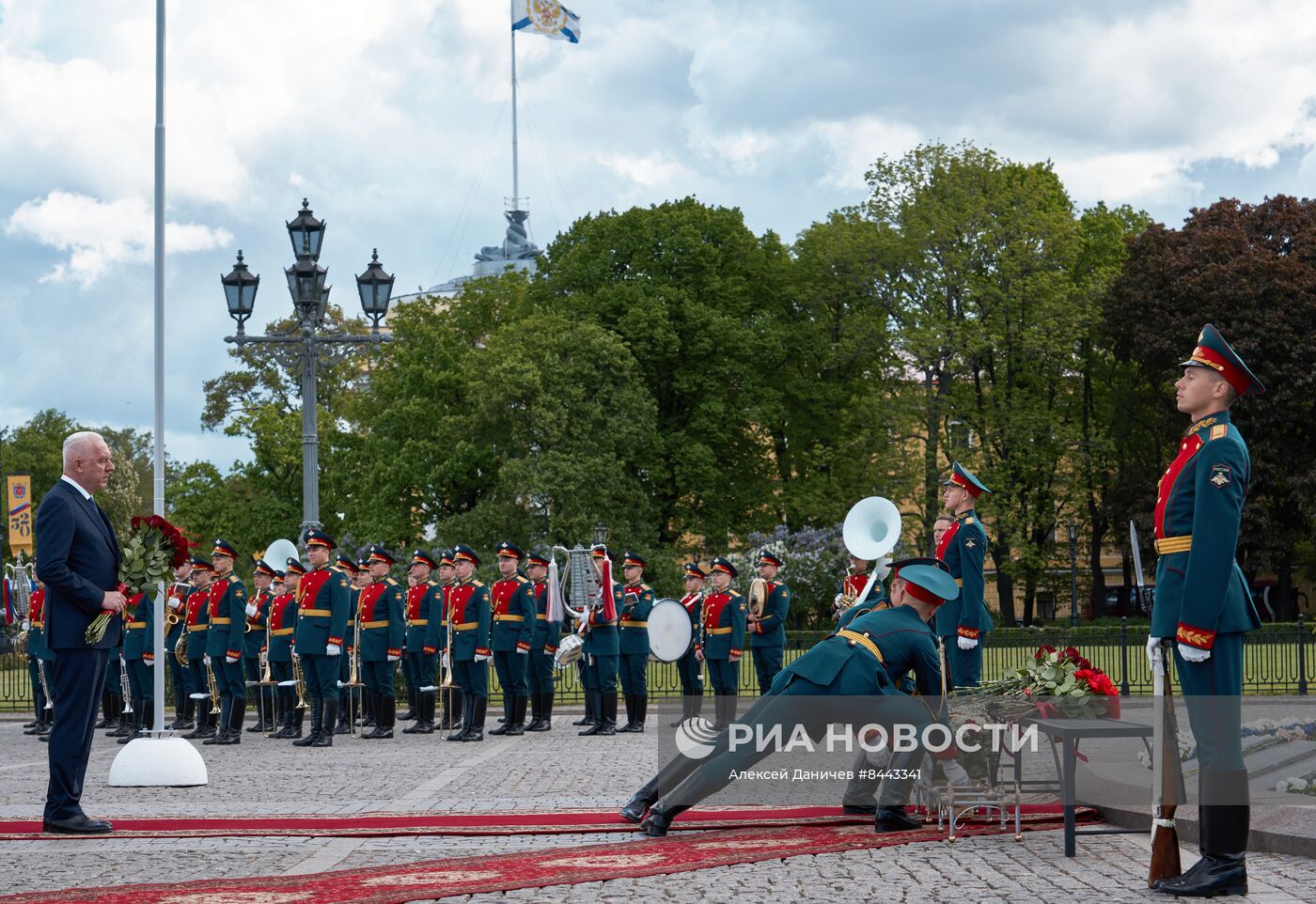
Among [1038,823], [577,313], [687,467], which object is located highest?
[577,313]

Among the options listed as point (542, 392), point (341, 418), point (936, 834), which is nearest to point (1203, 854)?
point (936, 834)

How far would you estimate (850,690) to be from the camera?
866 cm

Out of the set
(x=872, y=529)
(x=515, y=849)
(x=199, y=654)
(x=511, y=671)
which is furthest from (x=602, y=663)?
(x=515, y=849)

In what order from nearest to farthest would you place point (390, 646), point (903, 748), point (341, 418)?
1. point (903, 748)
2. point (390, 646)
3. point (341, 418)

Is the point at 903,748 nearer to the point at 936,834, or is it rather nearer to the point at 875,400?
the point at 936,834

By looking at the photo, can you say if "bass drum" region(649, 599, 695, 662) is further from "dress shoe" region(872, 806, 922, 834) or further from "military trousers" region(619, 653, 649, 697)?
"dress shoe" region(872, 806, 922, 834)

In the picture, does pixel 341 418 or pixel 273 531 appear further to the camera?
pixel 341 418

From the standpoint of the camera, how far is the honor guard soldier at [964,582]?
11.3 metres

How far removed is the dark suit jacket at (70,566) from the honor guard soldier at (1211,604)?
6122 mm

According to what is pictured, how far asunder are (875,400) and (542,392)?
978 cm

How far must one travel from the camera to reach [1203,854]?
7.23 metres

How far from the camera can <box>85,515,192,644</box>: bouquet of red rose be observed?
430 inches

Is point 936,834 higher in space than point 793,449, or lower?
lower

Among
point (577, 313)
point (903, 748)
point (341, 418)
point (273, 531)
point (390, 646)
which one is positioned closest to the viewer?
point (903, 748)
